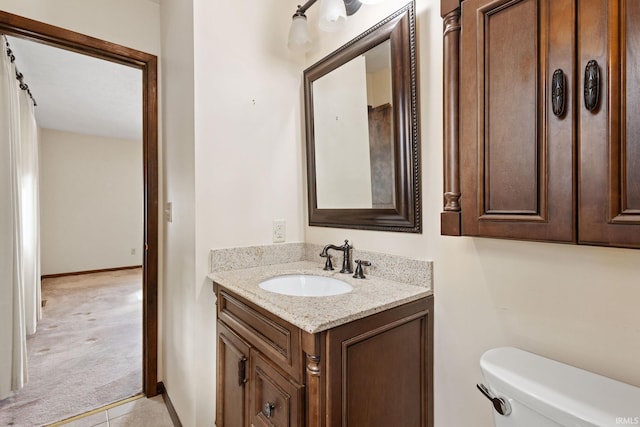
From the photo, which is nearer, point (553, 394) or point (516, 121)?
point (553, 394)

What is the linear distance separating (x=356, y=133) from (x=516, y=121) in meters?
0.75

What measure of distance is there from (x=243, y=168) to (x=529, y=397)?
136 cm

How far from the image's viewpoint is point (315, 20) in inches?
64.9

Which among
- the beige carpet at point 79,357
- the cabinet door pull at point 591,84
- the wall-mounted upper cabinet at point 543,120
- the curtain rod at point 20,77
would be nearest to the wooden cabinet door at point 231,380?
the wall-mounted upper cabinet at point 543,120

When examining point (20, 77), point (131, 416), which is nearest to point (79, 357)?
point (131, 416)

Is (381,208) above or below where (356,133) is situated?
below

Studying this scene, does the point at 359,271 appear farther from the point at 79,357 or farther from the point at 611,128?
the point at 79,357

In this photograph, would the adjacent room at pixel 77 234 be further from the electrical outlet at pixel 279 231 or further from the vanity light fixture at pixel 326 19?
the vanity light fixture at pixel 326 19

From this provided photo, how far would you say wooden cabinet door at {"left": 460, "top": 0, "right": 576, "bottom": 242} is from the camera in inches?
27.0

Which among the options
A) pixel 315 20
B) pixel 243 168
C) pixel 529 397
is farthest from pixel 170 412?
pixel 315 20

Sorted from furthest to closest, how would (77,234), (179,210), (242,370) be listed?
(77,234), (179,210), (242,370)

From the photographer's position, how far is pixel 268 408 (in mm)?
999

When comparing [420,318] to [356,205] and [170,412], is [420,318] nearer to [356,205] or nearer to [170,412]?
[356,205]

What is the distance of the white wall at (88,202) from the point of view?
16.4 feet
